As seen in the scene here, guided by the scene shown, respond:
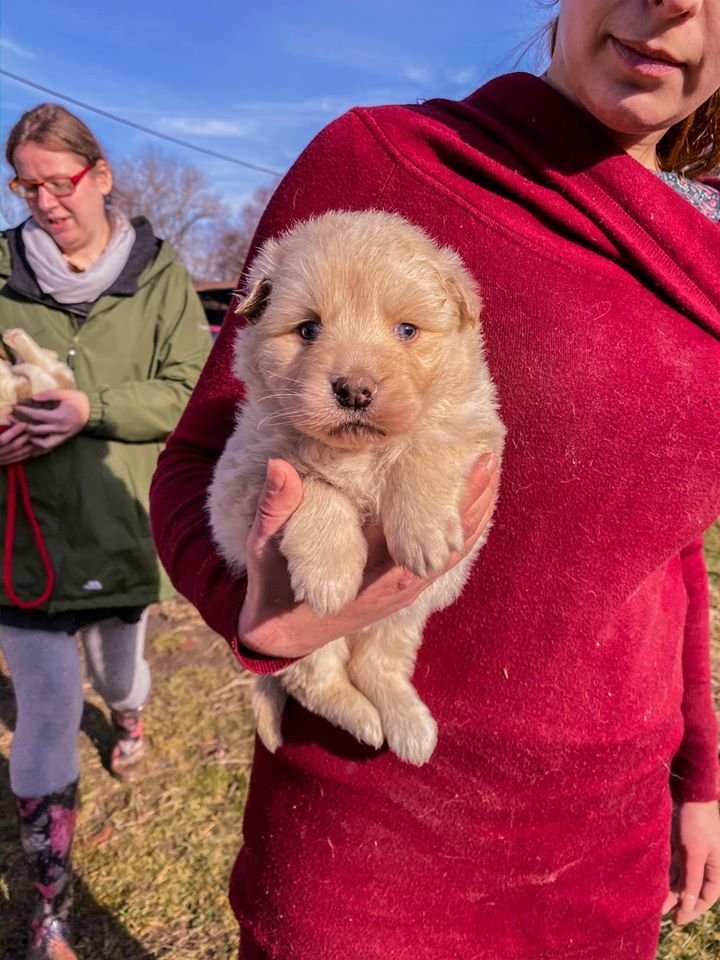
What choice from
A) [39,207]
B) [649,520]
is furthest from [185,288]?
[649,520]

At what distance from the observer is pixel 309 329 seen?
71.4 inches

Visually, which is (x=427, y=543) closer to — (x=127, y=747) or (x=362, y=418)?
(x=362, y=418)

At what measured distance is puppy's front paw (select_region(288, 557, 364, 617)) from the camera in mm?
1525

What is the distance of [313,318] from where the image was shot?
1.81 meters

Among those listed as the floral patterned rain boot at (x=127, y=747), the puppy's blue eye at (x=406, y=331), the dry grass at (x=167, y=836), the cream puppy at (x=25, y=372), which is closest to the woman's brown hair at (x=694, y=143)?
the puppy's blue eye at (x=406, y=331)

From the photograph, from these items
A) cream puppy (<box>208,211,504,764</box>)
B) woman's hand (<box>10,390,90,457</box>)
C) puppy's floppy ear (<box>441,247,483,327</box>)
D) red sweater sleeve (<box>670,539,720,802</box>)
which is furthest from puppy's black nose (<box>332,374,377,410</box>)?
woman's hand (<box>10,390,90,457</box>)

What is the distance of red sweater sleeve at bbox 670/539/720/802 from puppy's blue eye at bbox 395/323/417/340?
1.03 m

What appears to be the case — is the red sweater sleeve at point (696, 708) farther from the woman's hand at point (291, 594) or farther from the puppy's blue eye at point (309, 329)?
the puppy's blue eye at point (309, 329)

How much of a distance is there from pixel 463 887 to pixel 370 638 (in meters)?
0.62

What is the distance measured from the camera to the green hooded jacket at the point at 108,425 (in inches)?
143

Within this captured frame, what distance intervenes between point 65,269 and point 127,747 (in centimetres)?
304

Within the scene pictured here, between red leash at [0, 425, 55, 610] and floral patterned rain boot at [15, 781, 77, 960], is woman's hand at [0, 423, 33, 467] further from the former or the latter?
floral patterned rain boot at [15, 781, 77, 960]

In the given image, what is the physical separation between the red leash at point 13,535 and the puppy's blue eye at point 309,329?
7.45 ft

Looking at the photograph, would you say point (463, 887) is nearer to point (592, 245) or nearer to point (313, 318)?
point (313, 318)
